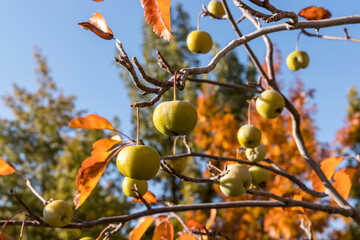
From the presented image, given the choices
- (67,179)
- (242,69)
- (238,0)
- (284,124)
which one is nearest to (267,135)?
(284,124)

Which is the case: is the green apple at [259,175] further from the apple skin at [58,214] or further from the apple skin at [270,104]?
the apple skin at [58,214]

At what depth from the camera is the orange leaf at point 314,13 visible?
1658 millimetres

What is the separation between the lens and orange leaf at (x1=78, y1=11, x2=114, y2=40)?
0.99m

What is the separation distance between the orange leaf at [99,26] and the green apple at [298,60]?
1383 mm

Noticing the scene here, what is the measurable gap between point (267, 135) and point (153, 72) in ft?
20.3

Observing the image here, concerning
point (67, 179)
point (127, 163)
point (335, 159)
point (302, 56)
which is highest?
point (302, 56)

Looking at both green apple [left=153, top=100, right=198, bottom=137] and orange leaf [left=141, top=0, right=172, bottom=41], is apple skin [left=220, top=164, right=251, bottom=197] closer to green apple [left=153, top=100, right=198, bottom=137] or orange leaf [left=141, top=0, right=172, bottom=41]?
green apple [left=153, top=100, right=198, bottom=137]

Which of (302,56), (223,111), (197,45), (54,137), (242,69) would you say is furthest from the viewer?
(242,69)

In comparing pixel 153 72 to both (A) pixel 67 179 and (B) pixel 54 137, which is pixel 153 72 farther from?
(A) pixel 67 179

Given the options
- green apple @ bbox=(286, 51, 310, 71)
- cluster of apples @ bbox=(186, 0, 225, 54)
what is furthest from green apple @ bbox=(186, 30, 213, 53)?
green apple @ bbox=(286, 51, 310, 71)

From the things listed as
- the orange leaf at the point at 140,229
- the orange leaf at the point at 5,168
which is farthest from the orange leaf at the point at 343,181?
the orange leaf at the point at 5,168

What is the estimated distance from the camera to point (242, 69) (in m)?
16.2

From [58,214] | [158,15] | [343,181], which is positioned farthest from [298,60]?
[58,214]

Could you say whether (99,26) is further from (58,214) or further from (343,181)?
(343,181)
